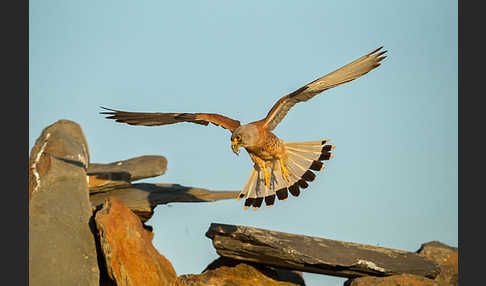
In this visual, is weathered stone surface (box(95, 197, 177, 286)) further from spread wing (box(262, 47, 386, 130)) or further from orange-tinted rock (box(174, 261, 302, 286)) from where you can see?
spread wing (box(262, 47, 386, 130))

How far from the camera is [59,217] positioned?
20.5 ft

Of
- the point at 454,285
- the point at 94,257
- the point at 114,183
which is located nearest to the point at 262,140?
the point at 94,257

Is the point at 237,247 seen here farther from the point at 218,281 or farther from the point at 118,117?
the point at 118,117

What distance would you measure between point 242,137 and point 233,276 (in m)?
2.18

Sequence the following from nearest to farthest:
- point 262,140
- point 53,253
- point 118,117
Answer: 1. point 262,140
2. point 118,117
3. point 53,253

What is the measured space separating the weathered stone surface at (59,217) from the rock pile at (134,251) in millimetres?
10

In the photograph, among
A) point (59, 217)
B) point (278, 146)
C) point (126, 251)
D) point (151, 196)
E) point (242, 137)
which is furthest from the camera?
point (151, 196)

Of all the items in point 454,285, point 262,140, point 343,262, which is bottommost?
point 454,285

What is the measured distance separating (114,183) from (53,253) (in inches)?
66.6

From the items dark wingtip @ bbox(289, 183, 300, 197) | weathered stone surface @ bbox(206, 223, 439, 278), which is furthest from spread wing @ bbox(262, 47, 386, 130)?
weathered stone surface @ bbox(206, 223, 439, 278)

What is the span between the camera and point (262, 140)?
507cm

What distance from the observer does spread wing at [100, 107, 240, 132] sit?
5.32m

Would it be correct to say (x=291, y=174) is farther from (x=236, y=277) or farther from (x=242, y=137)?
(x=236, y=277)

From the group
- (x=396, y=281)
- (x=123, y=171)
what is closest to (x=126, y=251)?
(x=123, y=171)
